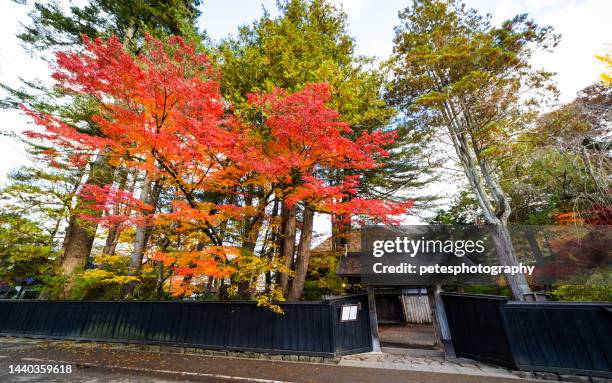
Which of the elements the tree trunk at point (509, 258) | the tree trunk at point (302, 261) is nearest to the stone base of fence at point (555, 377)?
the tree trunk at point (509, 258)

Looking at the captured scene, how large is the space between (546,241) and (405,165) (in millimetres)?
7790

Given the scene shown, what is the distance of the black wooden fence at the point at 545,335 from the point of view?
16.8ft

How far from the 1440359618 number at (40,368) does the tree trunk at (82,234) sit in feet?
17.0

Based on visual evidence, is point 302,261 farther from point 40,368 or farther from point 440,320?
point 40,368

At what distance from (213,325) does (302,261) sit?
3812 millimetres

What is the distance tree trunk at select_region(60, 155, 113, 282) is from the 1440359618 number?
17.0ft

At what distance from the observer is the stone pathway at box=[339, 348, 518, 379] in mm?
5840

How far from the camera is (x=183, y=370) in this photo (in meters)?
5.76

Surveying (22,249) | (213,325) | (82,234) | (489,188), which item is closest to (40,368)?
(213,325)

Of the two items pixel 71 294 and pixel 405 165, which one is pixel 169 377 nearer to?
pixel 71 294

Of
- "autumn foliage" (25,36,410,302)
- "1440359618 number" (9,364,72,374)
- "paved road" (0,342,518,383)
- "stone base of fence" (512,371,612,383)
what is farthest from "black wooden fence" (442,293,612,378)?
"1440359618 number" (9,364,72,374)

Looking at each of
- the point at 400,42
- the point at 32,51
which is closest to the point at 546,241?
the point at 400,42

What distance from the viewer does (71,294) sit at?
9828mm

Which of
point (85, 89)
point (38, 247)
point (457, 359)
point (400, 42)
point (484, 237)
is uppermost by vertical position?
point (400, 42)
